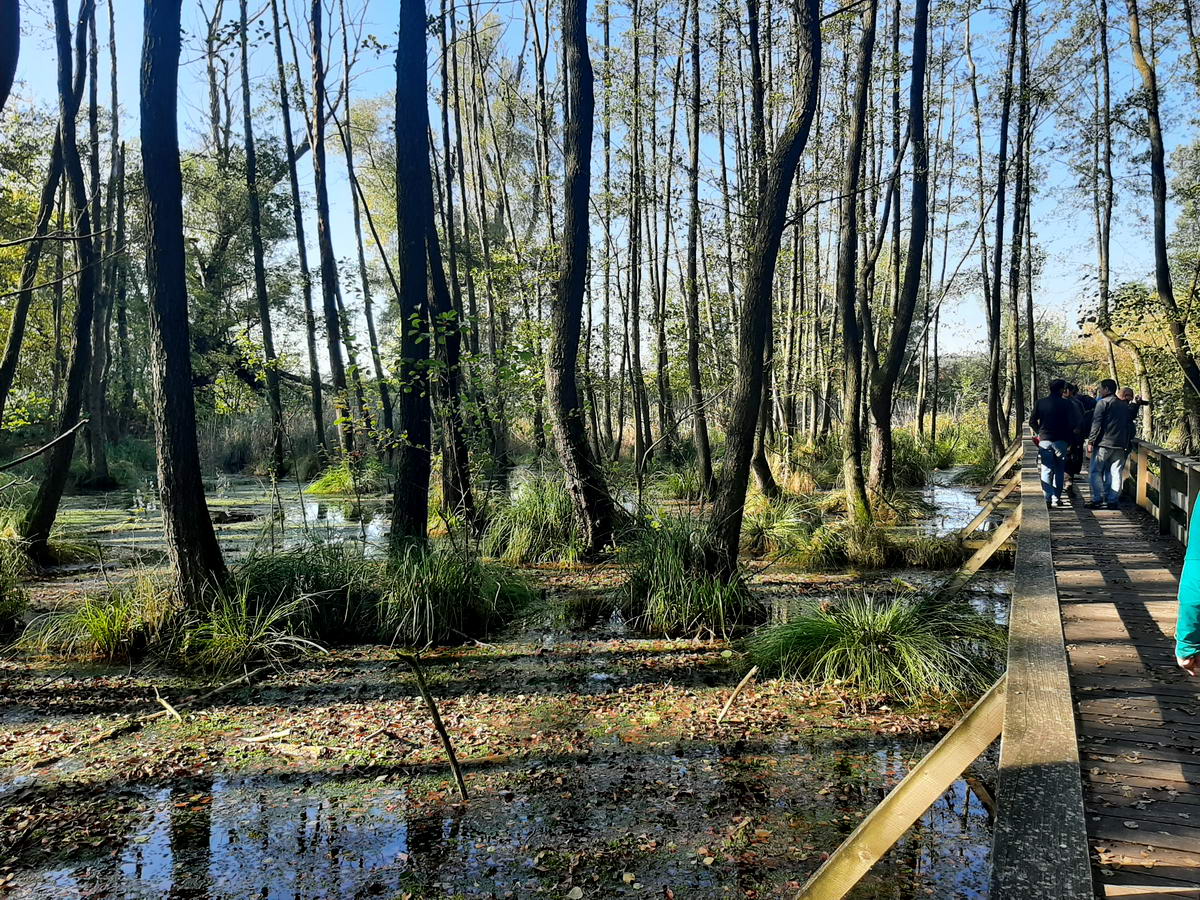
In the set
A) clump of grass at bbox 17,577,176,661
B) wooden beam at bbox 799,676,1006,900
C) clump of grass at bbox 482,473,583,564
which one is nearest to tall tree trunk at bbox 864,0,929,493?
clump of grass at bbox 482,473,583,564

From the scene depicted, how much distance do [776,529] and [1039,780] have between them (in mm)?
9006

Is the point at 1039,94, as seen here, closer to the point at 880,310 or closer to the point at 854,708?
the point at 880,310

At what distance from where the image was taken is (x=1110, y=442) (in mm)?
9953

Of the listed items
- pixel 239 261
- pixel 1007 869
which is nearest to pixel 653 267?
pixel 239 261

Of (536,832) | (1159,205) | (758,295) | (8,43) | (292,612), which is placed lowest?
(536,832)

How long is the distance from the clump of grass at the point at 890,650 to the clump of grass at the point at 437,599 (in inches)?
Answer: 109

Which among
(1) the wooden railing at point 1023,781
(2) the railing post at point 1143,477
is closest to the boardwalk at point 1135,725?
(1) the wooden railing at point 1023,781

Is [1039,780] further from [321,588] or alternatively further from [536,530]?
[536,530]

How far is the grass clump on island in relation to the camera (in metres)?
6.55

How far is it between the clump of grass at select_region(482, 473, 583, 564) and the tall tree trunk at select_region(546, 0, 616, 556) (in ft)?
1.16

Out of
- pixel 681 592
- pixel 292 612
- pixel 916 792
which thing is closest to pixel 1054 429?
pixel 681 592

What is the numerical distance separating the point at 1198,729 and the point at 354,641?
6.40m

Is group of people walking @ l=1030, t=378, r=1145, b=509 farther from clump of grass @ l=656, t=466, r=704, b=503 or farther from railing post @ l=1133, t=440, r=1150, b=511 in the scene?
clump of grass @ l=656, t=466, r=704, b=503

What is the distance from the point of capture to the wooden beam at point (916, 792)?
2.56 meters
